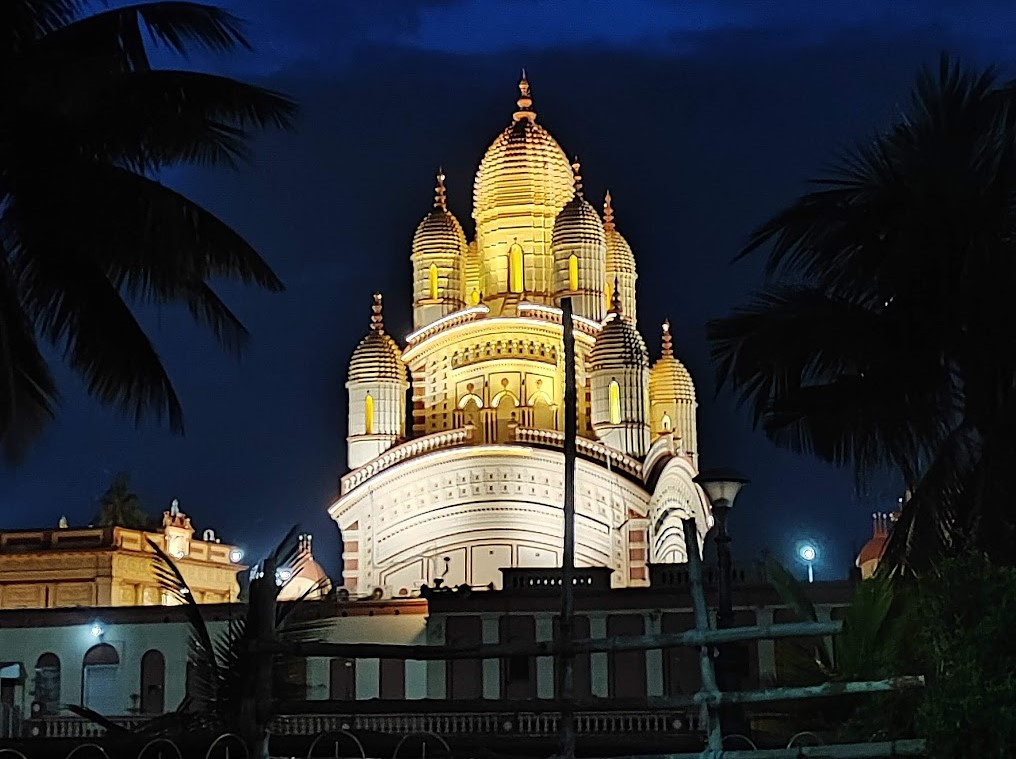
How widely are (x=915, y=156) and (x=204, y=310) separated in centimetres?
628

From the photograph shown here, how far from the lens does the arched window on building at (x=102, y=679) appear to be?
113ft

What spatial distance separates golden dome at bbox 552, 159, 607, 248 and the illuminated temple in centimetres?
4

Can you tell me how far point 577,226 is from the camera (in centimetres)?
4700

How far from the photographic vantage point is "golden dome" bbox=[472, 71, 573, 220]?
49.5 meters

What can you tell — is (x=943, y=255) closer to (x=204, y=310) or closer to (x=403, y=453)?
(x=204, y=310)

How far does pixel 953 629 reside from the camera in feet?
26.4

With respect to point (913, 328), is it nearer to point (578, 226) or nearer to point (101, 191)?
point (101, 191)

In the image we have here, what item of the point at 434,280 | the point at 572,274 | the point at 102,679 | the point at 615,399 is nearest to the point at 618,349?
the point at 615,399

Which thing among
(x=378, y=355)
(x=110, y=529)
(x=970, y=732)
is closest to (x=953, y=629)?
(x=970, y=732)

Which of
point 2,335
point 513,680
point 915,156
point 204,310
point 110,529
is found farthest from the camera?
point 110,529

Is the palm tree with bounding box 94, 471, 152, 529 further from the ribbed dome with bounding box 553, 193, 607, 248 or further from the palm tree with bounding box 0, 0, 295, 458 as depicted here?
the palm tree with bounding box 0, 0, 295, 458

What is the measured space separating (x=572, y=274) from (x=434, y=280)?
15.8 ft

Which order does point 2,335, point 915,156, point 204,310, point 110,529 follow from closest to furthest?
point 2,335 < point 204,310 < point 915,156 < point 110,529

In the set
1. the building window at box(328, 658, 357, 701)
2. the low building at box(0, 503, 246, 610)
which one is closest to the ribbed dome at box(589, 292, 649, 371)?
the low building at box(0, 503, 246, 610)
